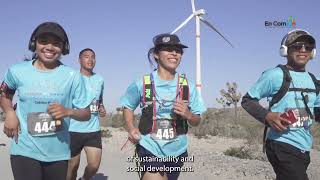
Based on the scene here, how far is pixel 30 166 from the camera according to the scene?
420 centimetres

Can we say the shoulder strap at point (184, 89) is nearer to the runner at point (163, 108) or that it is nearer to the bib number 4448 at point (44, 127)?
the runner at point (163, 108)

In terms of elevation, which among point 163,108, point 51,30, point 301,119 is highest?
point 51,30

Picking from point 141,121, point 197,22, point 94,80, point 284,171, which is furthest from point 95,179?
point 197,22

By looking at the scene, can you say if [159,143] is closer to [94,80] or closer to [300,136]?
[300,136]

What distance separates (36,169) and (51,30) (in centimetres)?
117

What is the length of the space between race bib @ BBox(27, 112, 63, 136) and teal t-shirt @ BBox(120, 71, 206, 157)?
88cm

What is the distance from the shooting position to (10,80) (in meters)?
4.37

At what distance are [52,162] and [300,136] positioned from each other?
2246mm

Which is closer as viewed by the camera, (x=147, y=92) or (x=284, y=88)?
(x=284, y=88)

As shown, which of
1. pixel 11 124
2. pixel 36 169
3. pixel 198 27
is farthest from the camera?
pixel 198 27

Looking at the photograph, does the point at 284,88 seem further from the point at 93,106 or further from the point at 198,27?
the point at 198,27

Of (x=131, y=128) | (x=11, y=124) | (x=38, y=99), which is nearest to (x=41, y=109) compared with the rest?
(x=38, y=99)

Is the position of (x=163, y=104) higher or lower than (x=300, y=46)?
lower

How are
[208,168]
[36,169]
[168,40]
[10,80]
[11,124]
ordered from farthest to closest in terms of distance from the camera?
[208,168] < [168,40] < [10,80] < [36,169] < [11,124]
